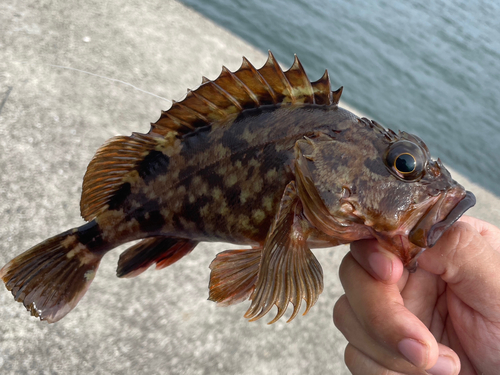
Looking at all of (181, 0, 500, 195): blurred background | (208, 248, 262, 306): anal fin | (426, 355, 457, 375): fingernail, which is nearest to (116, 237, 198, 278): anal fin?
(208, 248, 262, 306): anal fin

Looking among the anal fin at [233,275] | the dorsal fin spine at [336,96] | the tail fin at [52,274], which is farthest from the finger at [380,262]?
the tail fin at [52,274]

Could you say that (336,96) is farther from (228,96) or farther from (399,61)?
(399,61)

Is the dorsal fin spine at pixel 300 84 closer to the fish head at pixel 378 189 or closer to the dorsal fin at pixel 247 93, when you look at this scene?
the dorsal fin at pixel 247 93

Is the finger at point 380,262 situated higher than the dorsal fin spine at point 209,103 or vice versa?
the dorsal fin spine at point 209,103

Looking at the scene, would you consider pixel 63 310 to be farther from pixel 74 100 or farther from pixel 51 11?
pixel 51 11

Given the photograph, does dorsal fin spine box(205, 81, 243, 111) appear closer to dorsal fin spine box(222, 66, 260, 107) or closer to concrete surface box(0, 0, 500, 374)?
dorsal fin spine box(222, 66, 260, 107)

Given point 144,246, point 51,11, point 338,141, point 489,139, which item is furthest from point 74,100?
point 489,139
